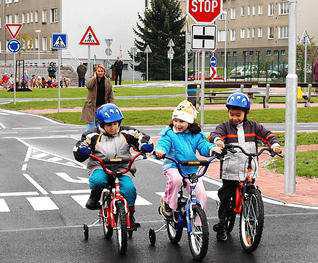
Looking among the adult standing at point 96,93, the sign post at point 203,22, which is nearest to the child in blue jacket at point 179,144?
the sign post at point 203,22

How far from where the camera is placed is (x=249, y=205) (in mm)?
8188

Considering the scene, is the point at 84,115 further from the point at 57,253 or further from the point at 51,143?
the point at 57,253

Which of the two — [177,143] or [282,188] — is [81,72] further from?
[177,143]

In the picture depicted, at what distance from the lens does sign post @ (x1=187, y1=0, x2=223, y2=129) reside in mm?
16234

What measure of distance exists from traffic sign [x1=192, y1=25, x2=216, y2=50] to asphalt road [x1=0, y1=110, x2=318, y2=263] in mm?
2525

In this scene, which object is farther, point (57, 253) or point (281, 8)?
point (281, 8)

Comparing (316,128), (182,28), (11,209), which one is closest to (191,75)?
(182,28)

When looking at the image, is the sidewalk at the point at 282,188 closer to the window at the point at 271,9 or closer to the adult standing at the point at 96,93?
the adult standing at the point at 96,93

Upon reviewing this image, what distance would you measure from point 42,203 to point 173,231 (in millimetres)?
3406

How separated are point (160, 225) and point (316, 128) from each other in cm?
1651

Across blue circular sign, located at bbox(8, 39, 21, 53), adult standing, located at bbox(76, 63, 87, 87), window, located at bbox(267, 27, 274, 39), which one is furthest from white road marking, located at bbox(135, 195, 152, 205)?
window, located at bbox(267, 27, 274, 39)

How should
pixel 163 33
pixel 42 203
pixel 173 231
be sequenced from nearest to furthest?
1. pixel 173 231
2. pixel 42 203
3. pixel 163 33

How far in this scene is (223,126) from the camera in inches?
335

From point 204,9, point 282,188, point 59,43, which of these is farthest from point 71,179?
point 59,43
